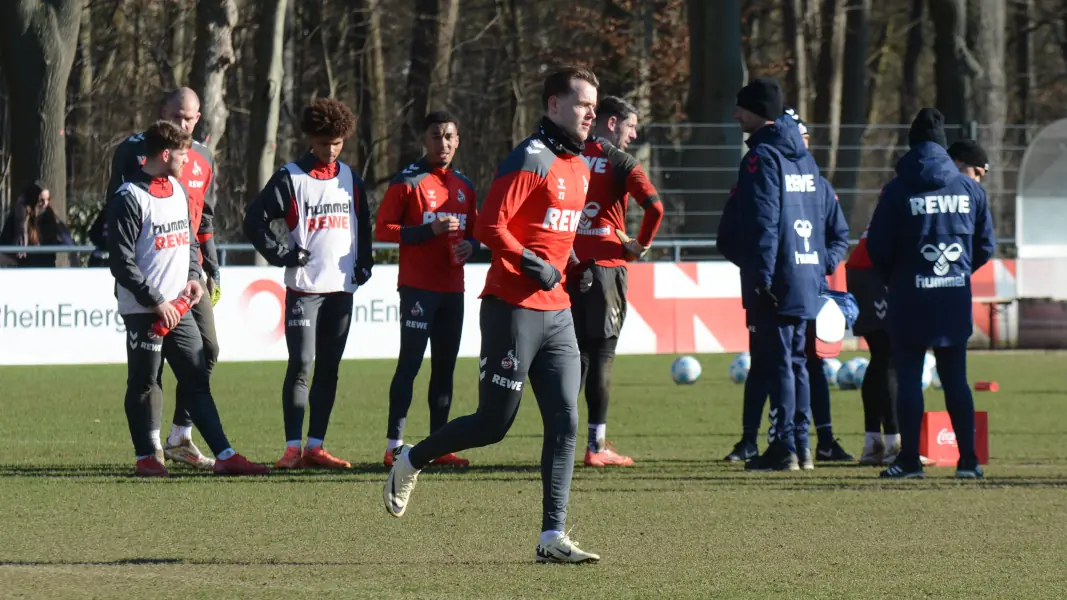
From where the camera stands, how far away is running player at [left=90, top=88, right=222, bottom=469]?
407 inches

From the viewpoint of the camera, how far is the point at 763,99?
10641mm

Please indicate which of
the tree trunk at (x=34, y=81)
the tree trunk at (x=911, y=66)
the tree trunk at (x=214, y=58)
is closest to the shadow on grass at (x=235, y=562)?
the tree trunk at (x=214, y=58)

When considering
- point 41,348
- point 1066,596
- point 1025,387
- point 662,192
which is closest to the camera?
point 1066,596

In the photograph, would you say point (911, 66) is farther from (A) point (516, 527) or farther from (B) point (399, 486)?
(B) point (399, 486)

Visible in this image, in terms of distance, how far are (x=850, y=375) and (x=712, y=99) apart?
1071 centimetres

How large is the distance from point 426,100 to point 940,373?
25734 mm

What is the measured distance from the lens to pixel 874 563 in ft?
24.2

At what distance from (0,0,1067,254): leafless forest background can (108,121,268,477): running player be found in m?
15.4

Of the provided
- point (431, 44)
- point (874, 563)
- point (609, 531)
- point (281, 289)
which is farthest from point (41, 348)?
point (431, 44)

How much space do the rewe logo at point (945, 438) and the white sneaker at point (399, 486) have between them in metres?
4.73

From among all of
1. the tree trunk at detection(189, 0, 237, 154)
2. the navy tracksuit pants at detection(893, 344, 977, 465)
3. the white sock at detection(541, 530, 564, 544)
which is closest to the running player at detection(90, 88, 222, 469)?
the white sock at detection(541, 530, 564, 544)

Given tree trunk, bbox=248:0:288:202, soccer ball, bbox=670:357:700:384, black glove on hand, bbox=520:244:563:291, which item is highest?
tree trunk, bbox=248:0:288:202

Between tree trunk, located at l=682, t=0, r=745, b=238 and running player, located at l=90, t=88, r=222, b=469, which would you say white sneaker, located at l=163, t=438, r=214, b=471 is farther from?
tree trunk, located at l=682, t=0, r=745, b=238

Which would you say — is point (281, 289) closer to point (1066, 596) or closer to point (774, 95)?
point (774, 95)
